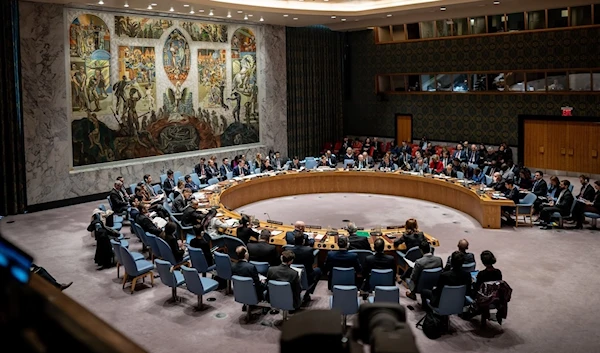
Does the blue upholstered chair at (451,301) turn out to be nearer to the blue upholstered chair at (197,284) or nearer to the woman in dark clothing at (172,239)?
the blue upholstered chair at (197,284)

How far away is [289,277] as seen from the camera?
7477 mm

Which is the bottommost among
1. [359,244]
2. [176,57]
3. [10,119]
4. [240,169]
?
[359,244]

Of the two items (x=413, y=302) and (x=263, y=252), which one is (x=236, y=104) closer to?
(x=263, y=252)

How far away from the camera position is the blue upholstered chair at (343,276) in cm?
784

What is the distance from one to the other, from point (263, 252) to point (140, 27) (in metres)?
10.9

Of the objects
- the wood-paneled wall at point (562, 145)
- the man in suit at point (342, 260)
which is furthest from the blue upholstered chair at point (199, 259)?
the wood-paneled wall at point (562, 145)

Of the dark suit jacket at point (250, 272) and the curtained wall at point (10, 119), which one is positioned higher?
the curtained wall at point (10, 119)

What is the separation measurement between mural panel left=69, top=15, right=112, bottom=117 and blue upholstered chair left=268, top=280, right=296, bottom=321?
10.7 m

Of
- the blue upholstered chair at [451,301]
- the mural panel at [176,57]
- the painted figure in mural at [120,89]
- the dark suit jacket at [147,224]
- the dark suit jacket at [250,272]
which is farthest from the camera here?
the mural panel at [176,57]

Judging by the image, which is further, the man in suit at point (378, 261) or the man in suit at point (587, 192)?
the man in suit at point (587, 192)

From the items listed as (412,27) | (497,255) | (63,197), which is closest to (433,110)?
(412,27)

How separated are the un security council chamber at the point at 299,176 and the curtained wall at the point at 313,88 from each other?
0.09m

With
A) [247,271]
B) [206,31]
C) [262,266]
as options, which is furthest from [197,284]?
[206,31]

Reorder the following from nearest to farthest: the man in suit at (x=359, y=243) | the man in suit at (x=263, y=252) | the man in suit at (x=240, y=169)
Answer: the man in suit at (x=263, y=252)
the man in suit at (x=359, y=243)
the man in suit at (x=240, y=169)
